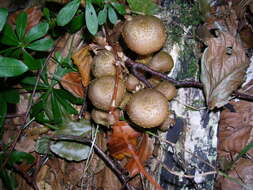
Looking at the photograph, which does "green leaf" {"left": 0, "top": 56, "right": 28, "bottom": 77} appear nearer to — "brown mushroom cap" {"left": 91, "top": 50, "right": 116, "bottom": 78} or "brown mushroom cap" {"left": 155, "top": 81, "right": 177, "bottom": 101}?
"brown mushroom cap" {"left": 91, "top": 50, "right": 116, "bottom": 78}

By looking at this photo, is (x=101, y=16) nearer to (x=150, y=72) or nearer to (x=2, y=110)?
(x=150, y=72)

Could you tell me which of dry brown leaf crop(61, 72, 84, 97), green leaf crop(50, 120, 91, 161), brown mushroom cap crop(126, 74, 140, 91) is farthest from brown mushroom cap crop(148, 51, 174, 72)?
green leaf crop(50, 120, 91, 161)

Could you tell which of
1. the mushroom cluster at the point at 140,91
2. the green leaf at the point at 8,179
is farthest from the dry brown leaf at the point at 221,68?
the green leaf at the point at 8,179

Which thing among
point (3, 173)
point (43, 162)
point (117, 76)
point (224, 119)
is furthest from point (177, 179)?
point (3, 173)

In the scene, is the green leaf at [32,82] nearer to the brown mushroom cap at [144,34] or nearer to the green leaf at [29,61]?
the green leaf at [29,61]

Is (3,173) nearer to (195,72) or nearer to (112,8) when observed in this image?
(112,8)

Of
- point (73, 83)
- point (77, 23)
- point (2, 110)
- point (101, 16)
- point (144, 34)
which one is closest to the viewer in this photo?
point (144, 34)

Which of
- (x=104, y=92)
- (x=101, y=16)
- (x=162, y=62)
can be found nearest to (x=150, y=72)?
(x=162, y=62)
